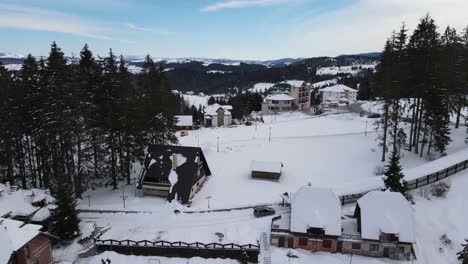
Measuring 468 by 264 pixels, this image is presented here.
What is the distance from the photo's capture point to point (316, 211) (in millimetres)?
25688

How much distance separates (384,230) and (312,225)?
17.0 feet

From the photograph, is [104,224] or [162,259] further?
[104,224]

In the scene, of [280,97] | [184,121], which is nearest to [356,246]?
[184,121]

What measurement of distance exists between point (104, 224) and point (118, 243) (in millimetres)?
4094

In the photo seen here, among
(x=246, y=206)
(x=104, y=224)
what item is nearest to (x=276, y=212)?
(x=246, y=206)

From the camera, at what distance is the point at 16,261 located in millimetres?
20172

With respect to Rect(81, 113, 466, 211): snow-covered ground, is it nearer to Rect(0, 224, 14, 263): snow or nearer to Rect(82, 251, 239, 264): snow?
Rect(82, 251, 239, 264): snow

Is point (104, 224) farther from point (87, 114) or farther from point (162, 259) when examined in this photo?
point (87, 114)

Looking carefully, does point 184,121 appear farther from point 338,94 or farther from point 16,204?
point 338,94

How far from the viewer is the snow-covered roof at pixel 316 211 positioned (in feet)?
81.8

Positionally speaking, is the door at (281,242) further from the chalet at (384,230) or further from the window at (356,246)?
the window at (356,246)

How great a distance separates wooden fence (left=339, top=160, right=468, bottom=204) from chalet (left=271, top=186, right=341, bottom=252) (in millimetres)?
5755

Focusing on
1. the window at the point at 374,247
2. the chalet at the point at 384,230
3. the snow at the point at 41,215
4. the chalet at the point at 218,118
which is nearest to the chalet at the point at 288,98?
the chalet at the point at 218,118

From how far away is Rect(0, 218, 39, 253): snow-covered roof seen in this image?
62.4 ft
